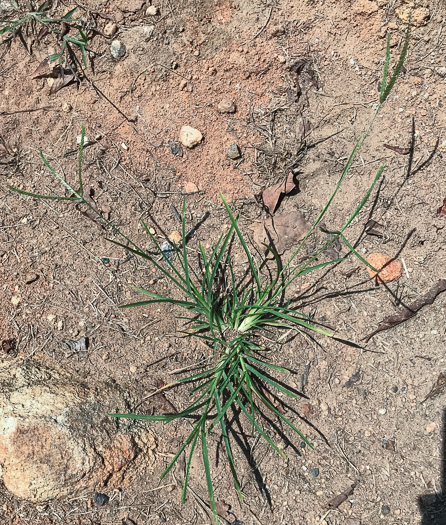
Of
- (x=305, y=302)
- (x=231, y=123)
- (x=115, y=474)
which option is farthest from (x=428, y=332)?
(x=115, y=474)

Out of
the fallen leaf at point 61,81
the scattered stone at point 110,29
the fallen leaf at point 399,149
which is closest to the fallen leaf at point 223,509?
the fallen leaf at point 399,149

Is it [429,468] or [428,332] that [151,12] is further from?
[429,468]

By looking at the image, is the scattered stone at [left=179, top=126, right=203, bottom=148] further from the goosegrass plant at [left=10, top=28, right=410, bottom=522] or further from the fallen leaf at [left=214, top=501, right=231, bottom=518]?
the fallen leaf at [left=214, top=501, right=231, bottom=518]

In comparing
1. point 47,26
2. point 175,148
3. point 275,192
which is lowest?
point 275,192

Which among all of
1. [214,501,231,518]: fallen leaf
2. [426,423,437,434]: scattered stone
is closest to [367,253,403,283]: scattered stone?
[426,423,437,434]: scattered stone

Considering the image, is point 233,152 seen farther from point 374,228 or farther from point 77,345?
point 77,345

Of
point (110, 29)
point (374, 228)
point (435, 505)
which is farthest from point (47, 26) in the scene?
point (435, 505)

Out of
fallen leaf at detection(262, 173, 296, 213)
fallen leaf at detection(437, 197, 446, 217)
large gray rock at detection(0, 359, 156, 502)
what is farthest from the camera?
fallen leaf at detection(262, 173, 296, 213)
